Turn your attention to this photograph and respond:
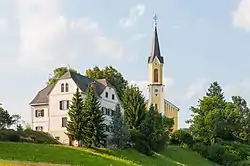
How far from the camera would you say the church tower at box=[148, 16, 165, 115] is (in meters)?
106

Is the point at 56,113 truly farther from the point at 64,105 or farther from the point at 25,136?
the point at 25,136

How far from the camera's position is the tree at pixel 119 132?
62.2 metres

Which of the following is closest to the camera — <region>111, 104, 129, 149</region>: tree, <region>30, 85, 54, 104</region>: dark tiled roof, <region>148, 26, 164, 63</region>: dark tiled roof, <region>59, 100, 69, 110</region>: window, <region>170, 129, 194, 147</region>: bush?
<region>111, 104, 129, 149</region>: tree

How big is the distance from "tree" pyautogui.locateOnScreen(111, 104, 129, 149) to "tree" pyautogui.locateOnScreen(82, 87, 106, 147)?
3695mm

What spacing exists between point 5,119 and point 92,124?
14.0m

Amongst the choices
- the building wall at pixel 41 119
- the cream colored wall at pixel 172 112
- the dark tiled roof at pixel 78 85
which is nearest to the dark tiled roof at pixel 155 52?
the cream colored wall at pixel 172 112

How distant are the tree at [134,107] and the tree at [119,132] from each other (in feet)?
20.5

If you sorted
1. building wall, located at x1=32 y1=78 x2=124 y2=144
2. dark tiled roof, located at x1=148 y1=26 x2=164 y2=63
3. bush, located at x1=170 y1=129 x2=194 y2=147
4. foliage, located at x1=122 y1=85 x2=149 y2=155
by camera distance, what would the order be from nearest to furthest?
building wall, located at x1=32 y1=78 x2=124 y2=144 < foliage, located at x1=122 y1=85 x2=149 y2=155 < bush, located at x1=170 y1=129 x2=194 y2=147 < dark tiled roof, located at x1=148 y1=26 x2=164 y2=63

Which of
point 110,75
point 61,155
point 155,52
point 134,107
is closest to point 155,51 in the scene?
point 155,52

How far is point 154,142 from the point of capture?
217 ft

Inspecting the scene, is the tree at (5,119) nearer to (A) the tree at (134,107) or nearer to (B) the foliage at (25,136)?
(B) the foliage at (25,136)

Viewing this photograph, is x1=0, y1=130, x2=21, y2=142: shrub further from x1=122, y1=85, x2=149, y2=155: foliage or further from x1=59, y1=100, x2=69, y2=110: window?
x1=122, y1=85, x2=149, y2=155: foliage

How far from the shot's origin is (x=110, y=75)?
9012cm

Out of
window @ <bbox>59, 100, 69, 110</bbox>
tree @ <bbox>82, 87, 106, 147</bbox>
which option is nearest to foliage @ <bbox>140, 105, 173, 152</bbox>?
tree @ <bbox>82, 87, 106, 147</bbox>
